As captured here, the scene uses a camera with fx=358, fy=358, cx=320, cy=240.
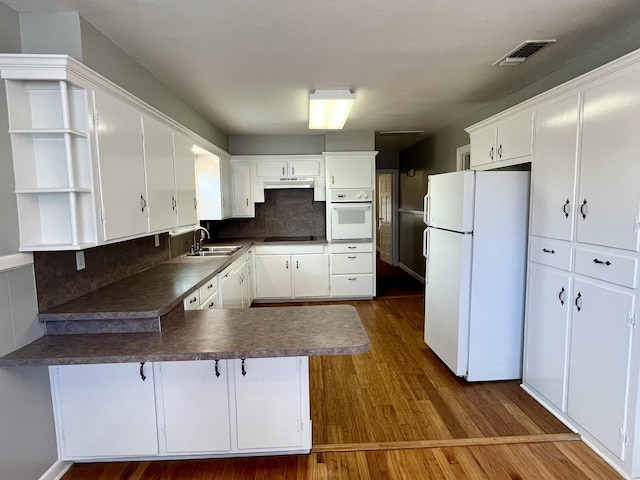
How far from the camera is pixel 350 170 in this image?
16.6ft

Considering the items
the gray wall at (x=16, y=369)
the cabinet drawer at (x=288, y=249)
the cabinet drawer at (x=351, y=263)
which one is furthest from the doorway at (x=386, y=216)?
the gray wall at (x=16, y=369)

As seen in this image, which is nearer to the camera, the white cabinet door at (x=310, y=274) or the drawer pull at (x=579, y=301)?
the drawer pull at (x=579, y=301)

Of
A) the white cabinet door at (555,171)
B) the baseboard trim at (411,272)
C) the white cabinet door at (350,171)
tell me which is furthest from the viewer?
the baseboard trim at (411,272)

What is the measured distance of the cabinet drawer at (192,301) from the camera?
2.44 m

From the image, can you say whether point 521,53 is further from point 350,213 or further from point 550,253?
point 350,213

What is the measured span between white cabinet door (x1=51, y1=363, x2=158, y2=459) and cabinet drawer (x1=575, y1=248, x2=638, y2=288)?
252 cm

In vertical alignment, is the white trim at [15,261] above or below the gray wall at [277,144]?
below

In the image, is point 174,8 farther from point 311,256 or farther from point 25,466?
point 311,256

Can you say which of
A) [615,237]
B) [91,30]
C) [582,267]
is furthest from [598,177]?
[91,30]

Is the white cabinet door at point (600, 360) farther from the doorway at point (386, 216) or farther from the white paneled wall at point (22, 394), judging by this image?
the doorway at point (386, 216)

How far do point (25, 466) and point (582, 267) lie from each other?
10.3 feet

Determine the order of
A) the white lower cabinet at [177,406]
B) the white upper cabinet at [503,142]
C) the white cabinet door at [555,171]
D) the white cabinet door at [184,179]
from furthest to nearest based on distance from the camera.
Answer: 1. the white cabinet door at [184,179]
2. the white upper cabinet at [503,142]
3. the white cabinet door at [555,171]
4. the white lower cabinet at [177,406]

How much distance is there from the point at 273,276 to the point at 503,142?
132 inches

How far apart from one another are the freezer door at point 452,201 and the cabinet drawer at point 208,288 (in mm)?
2066
